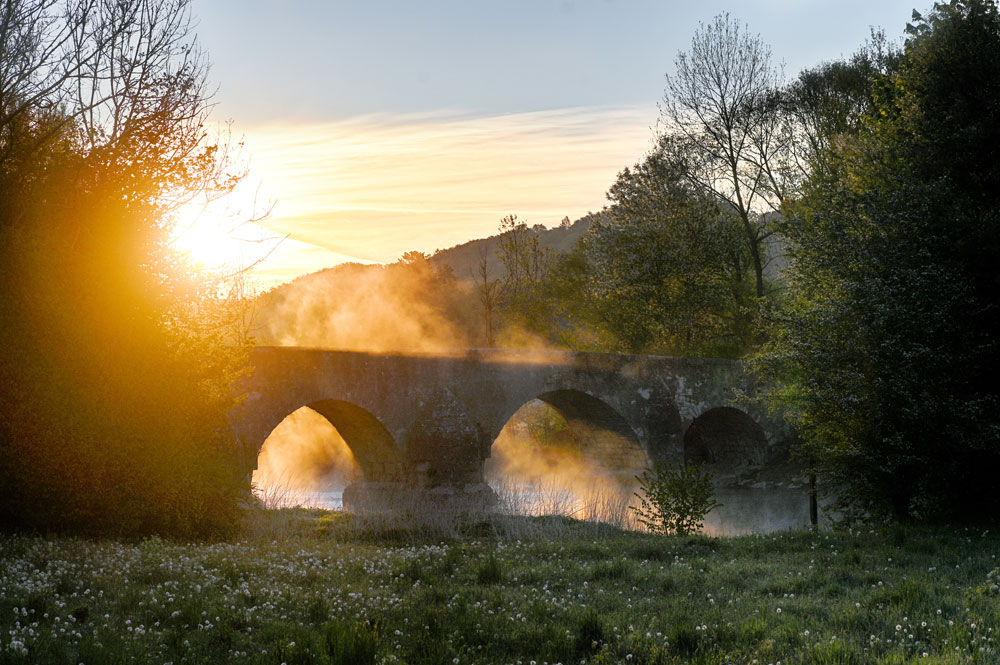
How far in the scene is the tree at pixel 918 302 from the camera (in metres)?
14.4

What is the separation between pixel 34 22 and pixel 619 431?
20807mm

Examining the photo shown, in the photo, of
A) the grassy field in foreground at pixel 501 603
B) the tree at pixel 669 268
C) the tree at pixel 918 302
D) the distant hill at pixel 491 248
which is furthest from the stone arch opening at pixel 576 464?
the distant hill at pixel 491 248

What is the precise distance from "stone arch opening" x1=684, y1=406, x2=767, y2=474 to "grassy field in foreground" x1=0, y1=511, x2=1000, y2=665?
727 inches

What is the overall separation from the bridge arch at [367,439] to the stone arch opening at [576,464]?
3.32 metres

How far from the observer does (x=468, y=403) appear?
82.4 ft

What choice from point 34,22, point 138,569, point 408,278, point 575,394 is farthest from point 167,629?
point 408,278

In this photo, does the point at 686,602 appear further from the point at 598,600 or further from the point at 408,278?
the point at 408,278

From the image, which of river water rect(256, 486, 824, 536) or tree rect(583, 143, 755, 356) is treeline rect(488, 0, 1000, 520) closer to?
river water rect(256, 486, 824, 536)

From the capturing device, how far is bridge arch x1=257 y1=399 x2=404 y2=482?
23484mm

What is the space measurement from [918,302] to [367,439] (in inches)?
606

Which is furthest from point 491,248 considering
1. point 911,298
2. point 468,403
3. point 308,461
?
point 911,298

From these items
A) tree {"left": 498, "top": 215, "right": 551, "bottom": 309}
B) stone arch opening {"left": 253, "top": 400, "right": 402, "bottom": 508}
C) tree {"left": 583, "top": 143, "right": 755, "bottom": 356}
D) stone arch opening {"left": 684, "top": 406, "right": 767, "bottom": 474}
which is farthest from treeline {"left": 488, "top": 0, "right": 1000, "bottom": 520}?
tree {"left": 498, "top": 215, "right": 551, "bottom": 309}

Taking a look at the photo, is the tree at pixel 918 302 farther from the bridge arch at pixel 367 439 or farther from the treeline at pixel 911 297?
the bridge arch at pixel 367 439

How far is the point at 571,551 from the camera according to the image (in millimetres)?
13156
